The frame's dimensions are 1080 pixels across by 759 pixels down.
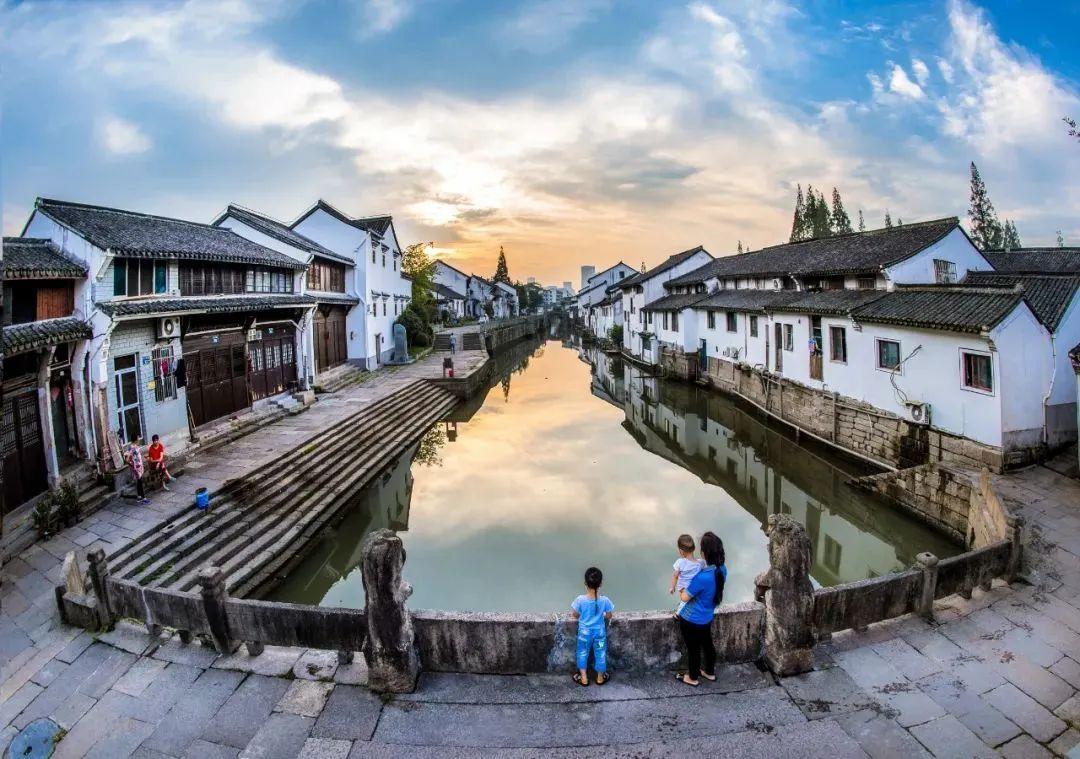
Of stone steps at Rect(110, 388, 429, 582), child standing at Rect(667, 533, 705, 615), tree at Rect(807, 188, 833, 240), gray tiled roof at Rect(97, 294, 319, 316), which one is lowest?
stone steps at Rect(110, 388, 429, 582)

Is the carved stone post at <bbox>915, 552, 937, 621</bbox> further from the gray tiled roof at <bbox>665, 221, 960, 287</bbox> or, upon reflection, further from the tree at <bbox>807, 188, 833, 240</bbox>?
the tree at <bbox>807, 188, 833, 240</bbox>

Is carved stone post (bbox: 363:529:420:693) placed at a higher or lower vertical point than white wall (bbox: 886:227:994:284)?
lower

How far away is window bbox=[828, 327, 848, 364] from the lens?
18688 millimetres

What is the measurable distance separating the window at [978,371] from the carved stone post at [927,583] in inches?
315

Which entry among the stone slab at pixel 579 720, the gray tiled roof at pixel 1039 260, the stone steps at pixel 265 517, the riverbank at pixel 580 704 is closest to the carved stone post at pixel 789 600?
the riverbank at pixel 580 704

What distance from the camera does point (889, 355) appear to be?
16.3 metres

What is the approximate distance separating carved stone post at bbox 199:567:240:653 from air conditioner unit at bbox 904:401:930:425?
50.4ft

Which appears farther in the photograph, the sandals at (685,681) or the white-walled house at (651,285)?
the white-walled house at (651,285)

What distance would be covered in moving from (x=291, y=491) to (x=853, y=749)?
1201 centimetres

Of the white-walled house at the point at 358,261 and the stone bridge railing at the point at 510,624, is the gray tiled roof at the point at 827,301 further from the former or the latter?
the white-walled house at the point at 358,261

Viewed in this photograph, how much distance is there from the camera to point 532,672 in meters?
6.12

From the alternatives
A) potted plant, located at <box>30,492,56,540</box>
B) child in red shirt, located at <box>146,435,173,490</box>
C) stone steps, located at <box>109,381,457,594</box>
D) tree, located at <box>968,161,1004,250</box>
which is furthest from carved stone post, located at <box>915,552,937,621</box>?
tree, located at <box>968,161,1004,250</box>

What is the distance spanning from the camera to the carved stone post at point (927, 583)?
22.2ft

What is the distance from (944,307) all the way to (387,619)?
1510cm
